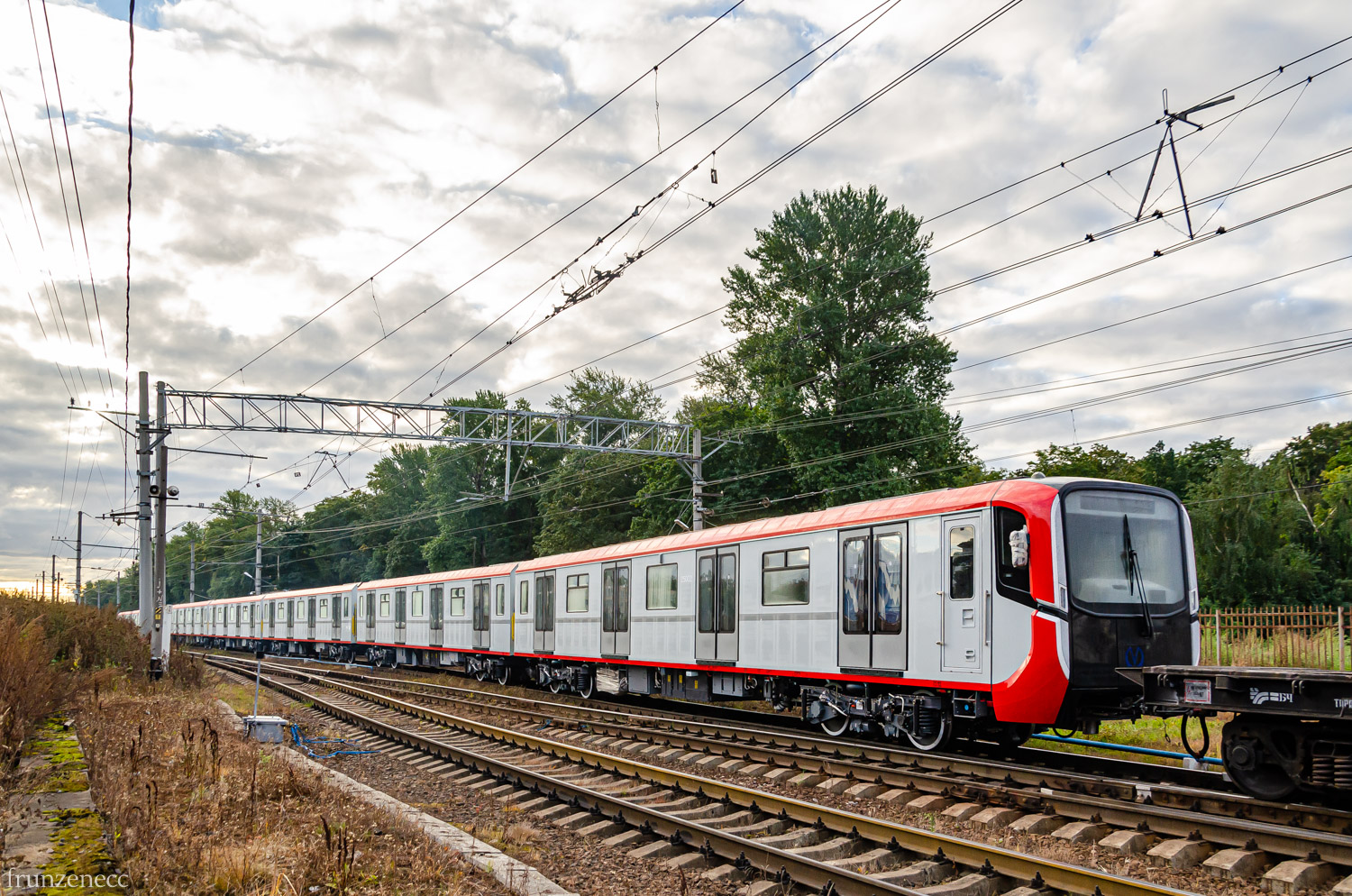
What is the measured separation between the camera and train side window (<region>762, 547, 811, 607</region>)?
1427 cm

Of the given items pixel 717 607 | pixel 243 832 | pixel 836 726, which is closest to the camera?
pixel 243 832

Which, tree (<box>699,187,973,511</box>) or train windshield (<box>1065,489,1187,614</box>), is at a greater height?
tree (<box>699,187,973,511</box>)

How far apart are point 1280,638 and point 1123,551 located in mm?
9048

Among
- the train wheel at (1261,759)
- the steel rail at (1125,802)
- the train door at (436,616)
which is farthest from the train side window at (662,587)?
the train door at (436,616)

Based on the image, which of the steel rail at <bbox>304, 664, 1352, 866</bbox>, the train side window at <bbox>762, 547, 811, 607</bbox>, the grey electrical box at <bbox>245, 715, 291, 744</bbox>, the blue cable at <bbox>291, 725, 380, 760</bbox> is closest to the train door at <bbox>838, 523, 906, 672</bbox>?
the train side window at <bbox>762, 547, 811, 607</bbox>

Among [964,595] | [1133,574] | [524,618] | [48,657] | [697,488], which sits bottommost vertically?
[524,618]

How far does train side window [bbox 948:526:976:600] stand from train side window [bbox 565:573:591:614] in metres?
11.2

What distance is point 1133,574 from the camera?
11.3m

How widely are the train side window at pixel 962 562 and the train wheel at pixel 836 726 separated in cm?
305

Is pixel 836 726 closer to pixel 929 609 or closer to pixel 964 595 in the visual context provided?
pixel 929 609

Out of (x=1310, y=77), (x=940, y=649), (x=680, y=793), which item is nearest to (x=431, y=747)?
(x=680, y=793)

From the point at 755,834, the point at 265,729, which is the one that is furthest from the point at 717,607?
the point at 755,834

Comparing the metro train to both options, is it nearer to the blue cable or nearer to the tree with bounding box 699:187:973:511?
the blue cable

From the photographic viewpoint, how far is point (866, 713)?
13016 millimetres
